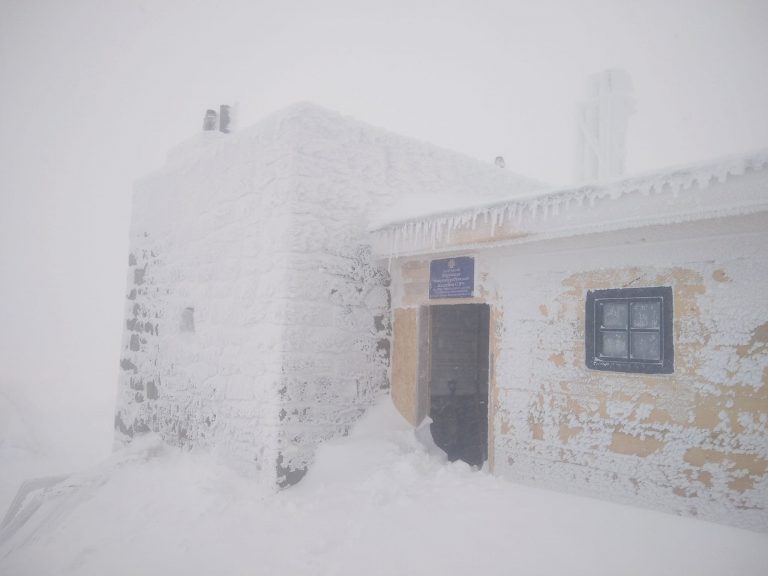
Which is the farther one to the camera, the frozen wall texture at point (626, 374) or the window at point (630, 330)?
the window at point (630, 330)

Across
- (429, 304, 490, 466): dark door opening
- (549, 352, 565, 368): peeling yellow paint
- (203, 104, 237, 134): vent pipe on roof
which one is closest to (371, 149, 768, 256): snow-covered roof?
(549, 352, 565, 368): peeling yellow paint

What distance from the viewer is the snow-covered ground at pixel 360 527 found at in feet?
10.1

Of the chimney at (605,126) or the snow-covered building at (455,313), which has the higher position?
the chimney at (605,126)

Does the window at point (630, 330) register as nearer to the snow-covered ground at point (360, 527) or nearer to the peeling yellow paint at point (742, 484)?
the peeling yellow paint at point (742, 484)

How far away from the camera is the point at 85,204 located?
57719 mm

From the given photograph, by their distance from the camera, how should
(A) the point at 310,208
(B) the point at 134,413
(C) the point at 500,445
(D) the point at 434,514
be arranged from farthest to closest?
(B) the point at 134,413, (A) the point at 310,208, (C) the point at 500,445, (D) the point at 434,514

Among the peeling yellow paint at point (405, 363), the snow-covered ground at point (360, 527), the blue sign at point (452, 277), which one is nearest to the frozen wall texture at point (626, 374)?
the blue sign at point (452, 277)

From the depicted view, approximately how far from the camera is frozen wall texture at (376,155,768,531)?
128 inches

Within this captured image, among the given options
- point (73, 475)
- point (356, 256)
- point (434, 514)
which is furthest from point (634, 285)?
point (73, 475)

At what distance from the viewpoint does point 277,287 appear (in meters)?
4.79

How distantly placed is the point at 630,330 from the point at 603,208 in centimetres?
100

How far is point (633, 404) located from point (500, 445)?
1.28 metres

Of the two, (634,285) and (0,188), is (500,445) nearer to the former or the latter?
(634,285)

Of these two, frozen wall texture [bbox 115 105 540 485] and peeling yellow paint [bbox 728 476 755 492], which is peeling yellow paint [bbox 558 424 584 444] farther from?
frozen wall texture [bbox 115 105 540 485]
